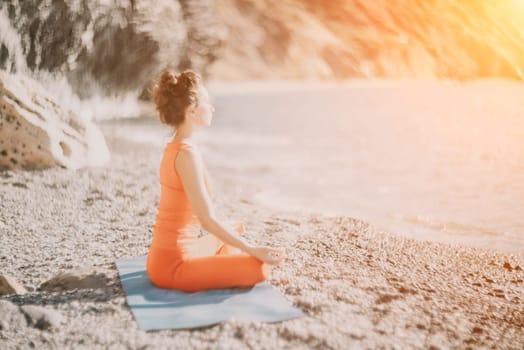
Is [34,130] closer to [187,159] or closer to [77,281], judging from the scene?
[77,281]

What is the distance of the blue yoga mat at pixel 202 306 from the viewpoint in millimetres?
2514

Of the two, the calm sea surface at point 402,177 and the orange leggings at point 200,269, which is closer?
the orange leggings at point 200,269

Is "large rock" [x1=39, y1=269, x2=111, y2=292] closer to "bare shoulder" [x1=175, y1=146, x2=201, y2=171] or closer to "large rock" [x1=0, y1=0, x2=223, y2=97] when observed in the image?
"bare shoulder" [x1=175, y1=146, x2=201, y2=171]

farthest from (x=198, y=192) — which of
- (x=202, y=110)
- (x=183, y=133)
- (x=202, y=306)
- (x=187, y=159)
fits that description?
(x=202, y=306)

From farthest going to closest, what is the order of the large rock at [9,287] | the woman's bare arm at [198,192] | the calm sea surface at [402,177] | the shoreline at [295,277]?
1. the calm sea surface at [402,177]
2. the large rock at [9,287]
3. the woman's bare arm at [198,192]
4. the shoreline at [295,277]

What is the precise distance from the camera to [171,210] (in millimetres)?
2746

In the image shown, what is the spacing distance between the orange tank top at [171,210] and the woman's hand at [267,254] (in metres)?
0.36

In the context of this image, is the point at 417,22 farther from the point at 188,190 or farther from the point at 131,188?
the point at 188,190

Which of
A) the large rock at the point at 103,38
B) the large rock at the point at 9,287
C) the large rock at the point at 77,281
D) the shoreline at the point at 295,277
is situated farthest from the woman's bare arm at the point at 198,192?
the large rock at the point at 103,38

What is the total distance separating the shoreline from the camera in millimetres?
2420

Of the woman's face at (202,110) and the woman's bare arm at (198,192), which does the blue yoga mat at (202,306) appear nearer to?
the woman's bare arm at (198,192)

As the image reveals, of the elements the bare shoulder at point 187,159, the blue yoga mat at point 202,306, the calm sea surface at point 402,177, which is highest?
the bare shoulder at point 187,159

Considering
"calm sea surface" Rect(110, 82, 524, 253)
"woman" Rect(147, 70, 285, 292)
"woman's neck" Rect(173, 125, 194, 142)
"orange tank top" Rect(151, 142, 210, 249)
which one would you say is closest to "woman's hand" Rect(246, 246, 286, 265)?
"woman" Rect(147, 70, 285, 292)

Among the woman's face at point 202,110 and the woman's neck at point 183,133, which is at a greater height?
the woman's face at point 202,110
